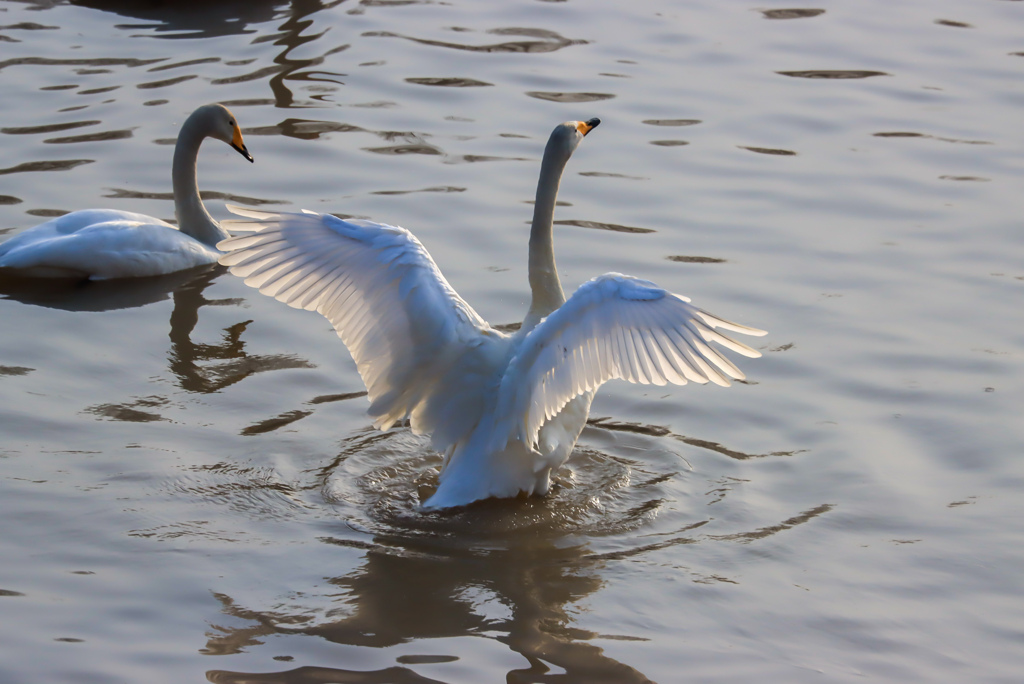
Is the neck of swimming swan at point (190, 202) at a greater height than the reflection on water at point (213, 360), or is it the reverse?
the neck of swimming swan at point (190, 202)

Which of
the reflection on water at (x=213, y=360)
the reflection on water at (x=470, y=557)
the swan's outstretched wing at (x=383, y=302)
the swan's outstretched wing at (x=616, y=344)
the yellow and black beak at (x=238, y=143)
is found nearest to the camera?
the reflection on water at (x=470, y=557)

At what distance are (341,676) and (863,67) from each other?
31.1 ft

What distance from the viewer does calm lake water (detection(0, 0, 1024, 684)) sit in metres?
4.89

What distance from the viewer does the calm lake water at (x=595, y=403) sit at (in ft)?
16.1

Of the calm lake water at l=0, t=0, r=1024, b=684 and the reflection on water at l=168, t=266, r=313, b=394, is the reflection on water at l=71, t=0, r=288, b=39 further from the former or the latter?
the reflection on water at l=168, t=266, r=313, b=394

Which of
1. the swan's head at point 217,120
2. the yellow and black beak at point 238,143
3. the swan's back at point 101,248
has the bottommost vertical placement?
the swan's back at point 101,248

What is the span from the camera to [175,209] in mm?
9094

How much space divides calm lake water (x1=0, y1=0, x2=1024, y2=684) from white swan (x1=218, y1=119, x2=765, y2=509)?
0.32m

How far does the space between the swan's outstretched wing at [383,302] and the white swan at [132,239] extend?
2.47m

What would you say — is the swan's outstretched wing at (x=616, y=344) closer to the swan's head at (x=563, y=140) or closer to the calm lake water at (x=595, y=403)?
the calm lake water at (x=595, y=403)

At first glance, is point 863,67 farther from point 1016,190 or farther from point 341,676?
point 341,676

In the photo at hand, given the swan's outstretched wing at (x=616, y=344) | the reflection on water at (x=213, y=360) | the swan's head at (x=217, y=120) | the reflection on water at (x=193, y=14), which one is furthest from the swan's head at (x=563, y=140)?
the reflection on water at (x=193, y=14)

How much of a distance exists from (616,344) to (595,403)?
183cm

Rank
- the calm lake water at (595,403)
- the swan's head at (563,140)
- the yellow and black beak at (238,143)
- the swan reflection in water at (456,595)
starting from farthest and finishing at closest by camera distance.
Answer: the yellow and black beak at (238,143)
the swan's head at (563,140)
the calm lake water at (595,403)
the swan reflection in water at (456,595)
